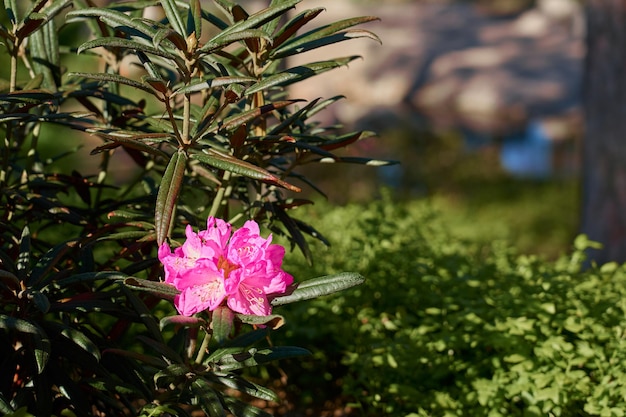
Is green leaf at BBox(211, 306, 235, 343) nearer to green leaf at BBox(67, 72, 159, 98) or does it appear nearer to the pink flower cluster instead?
the pink flower cluster

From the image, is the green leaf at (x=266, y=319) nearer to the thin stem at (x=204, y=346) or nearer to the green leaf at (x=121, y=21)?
the thin stem at (x=204, y=346)

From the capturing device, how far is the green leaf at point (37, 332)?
1924 mm

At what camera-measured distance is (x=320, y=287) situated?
6.61 ft

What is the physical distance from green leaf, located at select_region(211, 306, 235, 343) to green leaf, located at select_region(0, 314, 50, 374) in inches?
16.1

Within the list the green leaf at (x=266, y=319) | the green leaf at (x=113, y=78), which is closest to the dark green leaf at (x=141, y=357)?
the green leaf at (x=266, y=319)

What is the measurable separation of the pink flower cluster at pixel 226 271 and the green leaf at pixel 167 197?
0.25 ft

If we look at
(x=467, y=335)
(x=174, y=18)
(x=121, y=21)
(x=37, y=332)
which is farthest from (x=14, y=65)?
(x=467, y=335)

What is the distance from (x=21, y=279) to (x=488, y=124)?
17.1 metres

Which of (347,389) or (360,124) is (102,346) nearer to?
(347,389)

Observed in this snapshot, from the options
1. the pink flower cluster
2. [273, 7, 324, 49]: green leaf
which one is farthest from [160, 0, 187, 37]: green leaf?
the pink flower cluster

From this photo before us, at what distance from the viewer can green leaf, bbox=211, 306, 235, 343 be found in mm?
1817

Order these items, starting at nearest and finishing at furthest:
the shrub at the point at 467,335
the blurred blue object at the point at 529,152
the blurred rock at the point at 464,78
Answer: the shrub at the point at 467,335 < the blurred blue object at the point at 529,152 < the blurred rock at the point at 464,78

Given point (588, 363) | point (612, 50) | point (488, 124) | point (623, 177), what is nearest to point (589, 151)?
point (623, 177)

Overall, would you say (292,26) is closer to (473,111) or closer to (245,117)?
(245,117)
